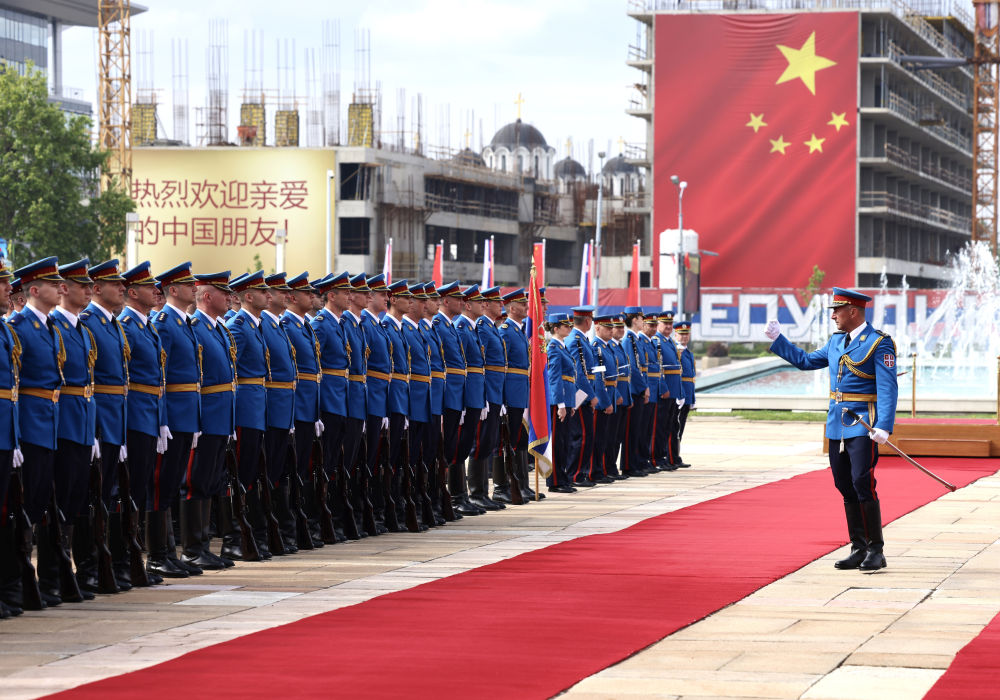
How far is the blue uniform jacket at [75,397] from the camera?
9.03m

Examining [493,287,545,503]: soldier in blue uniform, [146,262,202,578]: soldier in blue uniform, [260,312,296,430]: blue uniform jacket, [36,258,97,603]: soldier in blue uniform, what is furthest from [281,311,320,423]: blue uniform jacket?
[493,287,545,503]: soldier in blue uniform

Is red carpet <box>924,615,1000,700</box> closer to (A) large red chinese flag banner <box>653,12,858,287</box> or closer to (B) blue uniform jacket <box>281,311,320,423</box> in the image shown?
(B) blue uniform jacket <box>281,311,320,423</box>

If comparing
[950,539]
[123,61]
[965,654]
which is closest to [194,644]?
[965,654]

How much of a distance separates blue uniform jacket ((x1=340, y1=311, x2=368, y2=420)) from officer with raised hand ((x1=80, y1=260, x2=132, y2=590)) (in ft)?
8.77

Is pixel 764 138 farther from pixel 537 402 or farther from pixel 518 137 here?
pixel 537 402

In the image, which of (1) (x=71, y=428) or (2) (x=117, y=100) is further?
(2) (x=117, y=100)

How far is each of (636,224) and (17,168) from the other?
131 ft

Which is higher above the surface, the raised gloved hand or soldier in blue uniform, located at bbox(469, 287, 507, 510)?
the raised gloved hand

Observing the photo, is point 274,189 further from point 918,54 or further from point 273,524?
point 273,524

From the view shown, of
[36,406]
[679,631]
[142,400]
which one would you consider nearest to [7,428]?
[36,406]

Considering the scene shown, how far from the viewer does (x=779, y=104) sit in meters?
71.8

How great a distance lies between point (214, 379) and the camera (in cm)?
1046

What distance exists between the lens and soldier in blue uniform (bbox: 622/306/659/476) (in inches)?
746

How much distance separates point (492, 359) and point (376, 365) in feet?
7.63
